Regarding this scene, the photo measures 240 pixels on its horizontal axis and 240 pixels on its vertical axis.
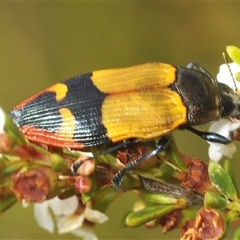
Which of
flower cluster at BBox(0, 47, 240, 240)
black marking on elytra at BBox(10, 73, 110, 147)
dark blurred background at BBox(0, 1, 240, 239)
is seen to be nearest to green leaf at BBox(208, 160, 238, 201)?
flower cluster at BBox(0, 47, 240, 240)

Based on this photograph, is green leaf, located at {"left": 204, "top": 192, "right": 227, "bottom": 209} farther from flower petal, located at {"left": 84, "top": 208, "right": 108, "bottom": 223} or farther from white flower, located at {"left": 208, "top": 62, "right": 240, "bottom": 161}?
flower petal, located at {"left": 84, "top": 208, "right": 108, "bottom": 223}

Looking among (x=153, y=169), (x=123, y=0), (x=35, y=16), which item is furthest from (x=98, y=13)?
(x=153, y=169)

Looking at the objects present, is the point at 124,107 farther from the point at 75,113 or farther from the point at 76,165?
the point at 76,165

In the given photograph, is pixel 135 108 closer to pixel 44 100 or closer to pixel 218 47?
pixel 44 100

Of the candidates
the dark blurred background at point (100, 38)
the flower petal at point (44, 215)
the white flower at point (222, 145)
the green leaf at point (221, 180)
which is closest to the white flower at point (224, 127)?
the white flower at point (222, 145)

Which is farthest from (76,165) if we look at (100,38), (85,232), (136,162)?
(100,38)

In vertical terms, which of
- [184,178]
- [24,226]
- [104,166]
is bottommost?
[24,226]

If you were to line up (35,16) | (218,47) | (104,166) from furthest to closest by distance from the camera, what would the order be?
1. (35,16)
2. (218,47)
3. (104,166)
